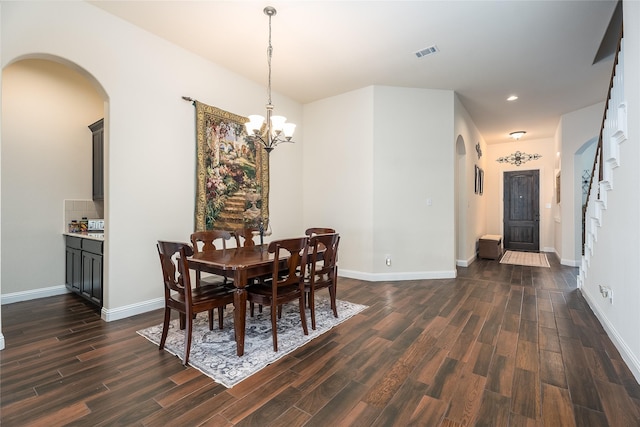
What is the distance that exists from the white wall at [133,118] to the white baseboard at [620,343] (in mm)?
4104

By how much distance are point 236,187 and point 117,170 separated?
1408 millimetres

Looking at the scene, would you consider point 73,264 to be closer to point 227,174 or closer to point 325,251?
point 227,174

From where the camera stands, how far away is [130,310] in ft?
10.0

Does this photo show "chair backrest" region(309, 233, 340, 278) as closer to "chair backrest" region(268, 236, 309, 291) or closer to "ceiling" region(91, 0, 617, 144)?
"chair backrest" region(268, 236, 309, 291)

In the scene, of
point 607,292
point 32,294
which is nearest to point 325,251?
point 607,292

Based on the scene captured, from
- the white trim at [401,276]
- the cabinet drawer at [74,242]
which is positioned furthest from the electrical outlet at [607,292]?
the cabinet drawer at [74,242]

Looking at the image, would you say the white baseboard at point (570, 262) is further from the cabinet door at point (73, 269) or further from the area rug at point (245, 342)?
the cabinet door at point (73, 269)

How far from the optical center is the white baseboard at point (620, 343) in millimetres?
1953

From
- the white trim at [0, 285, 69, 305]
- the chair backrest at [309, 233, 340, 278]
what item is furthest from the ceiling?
the white trim at [0, 285, 69, 305]

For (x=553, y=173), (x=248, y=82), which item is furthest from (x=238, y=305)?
(x=553, y=173)

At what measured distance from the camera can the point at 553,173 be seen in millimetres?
7543

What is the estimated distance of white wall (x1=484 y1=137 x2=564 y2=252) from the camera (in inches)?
303

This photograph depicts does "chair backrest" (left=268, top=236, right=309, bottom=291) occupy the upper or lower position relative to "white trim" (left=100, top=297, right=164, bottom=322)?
upper

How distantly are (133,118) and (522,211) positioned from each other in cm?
912
